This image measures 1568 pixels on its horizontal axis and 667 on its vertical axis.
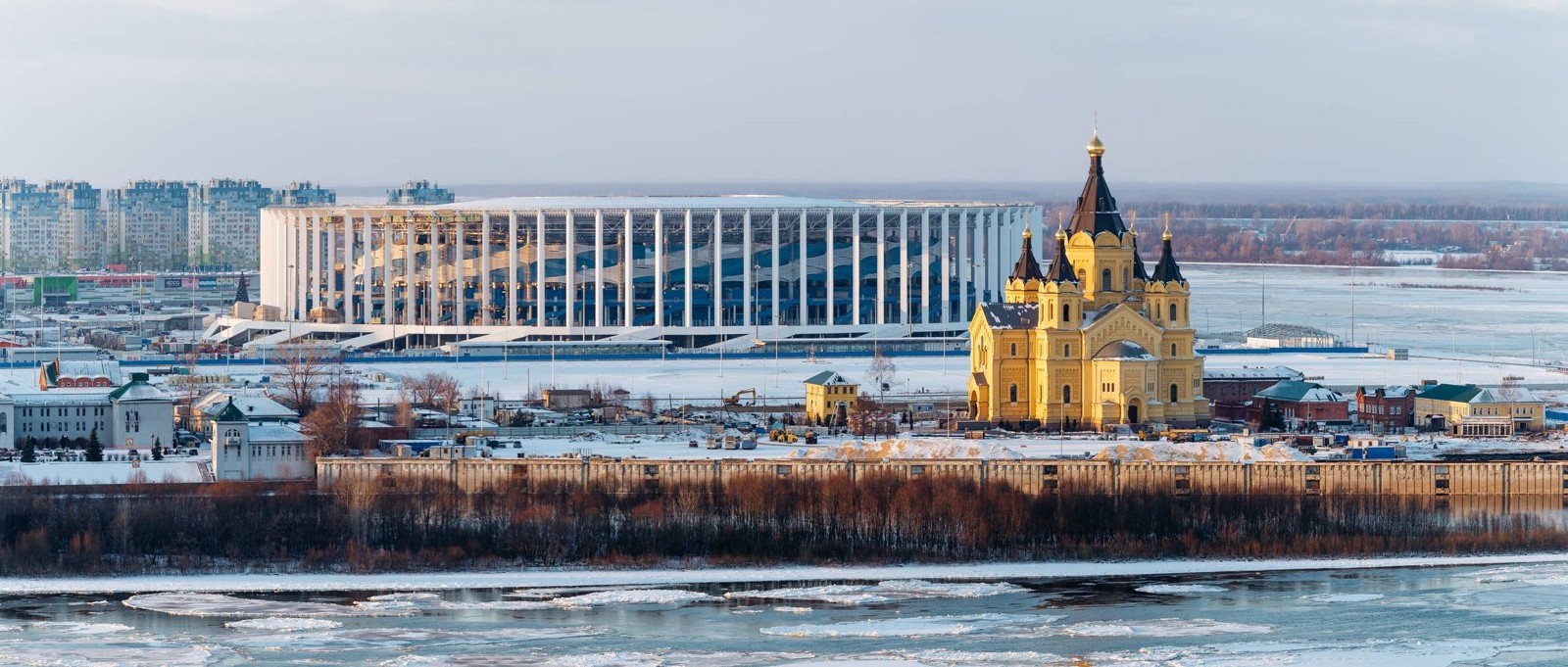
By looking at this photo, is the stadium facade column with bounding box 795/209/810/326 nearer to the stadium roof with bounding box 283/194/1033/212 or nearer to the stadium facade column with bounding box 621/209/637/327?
the stadium roof with bounding box 283/194/1033/212

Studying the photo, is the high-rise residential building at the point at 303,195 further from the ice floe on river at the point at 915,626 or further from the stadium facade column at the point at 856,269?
the ice floe on river at the point at 915,626

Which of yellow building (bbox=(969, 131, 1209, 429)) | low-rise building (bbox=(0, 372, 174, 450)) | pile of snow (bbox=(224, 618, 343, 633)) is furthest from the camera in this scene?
yellow building (bbox=(969, 131, 1209, 429))

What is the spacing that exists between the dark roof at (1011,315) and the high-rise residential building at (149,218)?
333 ft

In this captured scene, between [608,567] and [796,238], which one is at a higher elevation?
[796,238]

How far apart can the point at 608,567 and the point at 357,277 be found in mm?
40745

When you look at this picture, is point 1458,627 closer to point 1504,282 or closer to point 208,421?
point 208,421

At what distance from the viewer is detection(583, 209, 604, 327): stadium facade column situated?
237 ft

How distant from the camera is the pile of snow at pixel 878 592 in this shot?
117 feet

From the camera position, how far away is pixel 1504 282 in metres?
121

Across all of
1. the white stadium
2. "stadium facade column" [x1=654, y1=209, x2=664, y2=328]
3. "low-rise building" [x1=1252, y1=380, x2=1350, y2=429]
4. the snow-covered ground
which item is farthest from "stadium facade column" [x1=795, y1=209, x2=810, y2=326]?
the snow-covered ground

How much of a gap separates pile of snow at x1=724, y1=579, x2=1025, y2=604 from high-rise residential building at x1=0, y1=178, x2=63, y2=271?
389ft

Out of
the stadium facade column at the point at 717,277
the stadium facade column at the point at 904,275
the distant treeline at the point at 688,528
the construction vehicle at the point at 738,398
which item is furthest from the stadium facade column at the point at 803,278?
the distant treeline at the point at 688,528

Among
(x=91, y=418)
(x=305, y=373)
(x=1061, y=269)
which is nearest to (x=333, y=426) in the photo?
(x=91, y=418)

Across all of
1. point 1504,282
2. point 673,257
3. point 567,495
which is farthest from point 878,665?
point 1504,282
